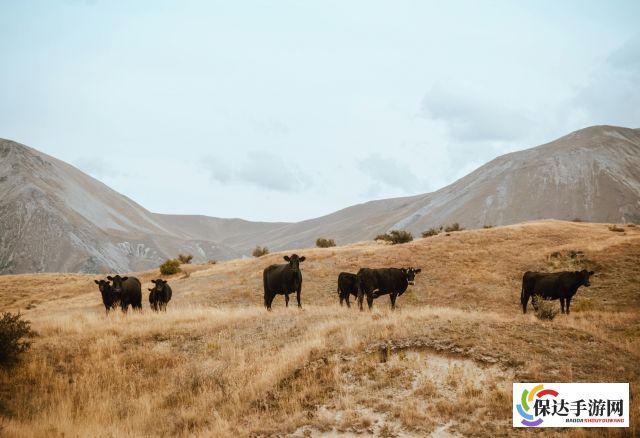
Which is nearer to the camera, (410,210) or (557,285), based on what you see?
(557,285)

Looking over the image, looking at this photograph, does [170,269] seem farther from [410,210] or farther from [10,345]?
[410,210]

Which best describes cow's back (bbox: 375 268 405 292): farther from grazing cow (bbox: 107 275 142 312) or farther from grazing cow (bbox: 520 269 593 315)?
grazing cow (bbox: 107 275 142 312)

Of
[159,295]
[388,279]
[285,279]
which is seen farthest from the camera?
[159,295]

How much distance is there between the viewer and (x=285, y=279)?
21.2 meters

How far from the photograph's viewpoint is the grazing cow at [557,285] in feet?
72.5

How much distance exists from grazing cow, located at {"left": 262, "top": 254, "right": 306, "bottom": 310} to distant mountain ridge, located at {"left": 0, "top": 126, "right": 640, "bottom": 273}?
8231 cm

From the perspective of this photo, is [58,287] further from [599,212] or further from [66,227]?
[599,212]

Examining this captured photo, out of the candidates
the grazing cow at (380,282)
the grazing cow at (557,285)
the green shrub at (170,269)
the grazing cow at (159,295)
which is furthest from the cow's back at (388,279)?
the green shrub at (170,269)

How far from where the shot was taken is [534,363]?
10.8 metres

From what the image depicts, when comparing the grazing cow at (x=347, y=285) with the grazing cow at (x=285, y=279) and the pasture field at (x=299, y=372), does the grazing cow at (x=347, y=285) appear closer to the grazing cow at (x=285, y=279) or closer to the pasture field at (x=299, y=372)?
the grazing cow at (x=285, y=279)

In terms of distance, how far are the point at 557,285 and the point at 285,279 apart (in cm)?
1231

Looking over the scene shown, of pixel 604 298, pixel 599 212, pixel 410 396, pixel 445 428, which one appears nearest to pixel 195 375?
pixel 410 396

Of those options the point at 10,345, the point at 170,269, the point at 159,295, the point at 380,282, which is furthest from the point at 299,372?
the point at 170,269

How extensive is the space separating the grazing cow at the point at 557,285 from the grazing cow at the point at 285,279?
33.7ft
